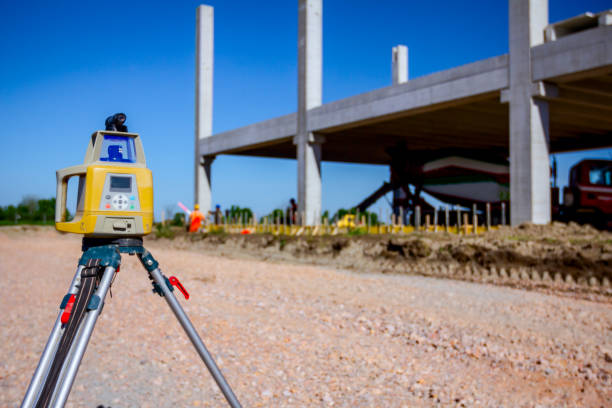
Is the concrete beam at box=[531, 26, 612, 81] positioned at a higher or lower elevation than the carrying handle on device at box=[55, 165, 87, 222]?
higher

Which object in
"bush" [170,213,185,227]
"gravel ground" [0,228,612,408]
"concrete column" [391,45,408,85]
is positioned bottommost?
"gravel ground" [0,228,612,408]

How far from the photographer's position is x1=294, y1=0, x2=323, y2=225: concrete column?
2361 centimetres

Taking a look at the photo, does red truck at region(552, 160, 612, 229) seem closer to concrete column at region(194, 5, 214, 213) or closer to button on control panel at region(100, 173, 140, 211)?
button on control panel at region(100, 173, 140, 211)

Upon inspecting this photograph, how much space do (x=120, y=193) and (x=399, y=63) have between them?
28006mm

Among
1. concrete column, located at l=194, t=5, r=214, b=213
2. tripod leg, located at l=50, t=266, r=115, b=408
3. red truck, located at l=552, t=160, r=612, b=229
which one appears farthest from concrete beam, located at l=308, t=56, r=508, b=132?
tripod leg, located at l=50, t=266, r=115, b=408

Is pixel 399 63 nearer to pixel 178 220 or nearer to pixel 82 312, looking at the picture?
pixel 178 220

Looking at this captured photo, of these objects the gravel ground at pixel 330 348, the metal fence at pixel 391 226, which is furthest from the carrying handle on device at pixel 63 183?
the metal fence at pixel 391 226

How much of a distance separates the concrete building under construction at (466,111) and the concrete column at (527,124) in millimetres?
30

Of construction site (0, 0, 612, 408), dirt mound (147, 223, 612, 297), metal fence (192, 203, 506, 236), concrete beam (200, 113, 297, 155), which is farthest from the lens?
concrete beam (200, 113, 297, 155)

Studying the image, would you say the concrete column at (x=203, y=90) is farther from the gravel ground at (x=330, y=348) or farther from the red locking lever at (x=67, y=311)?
the red locking lever at (x=67, y=311)

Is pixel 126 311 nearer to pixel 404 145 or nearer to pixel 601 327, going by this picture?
pixel 601 327

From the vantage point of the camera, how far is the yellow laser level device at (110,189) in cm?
202

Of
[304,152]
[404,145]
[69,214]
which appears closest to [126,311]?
[69,214]

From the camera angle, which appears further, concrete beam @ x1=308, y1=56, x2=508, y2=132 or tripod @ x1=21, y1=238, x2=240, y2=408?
concrete beam @ x1=308, y1=56, x2=508, y2=132
